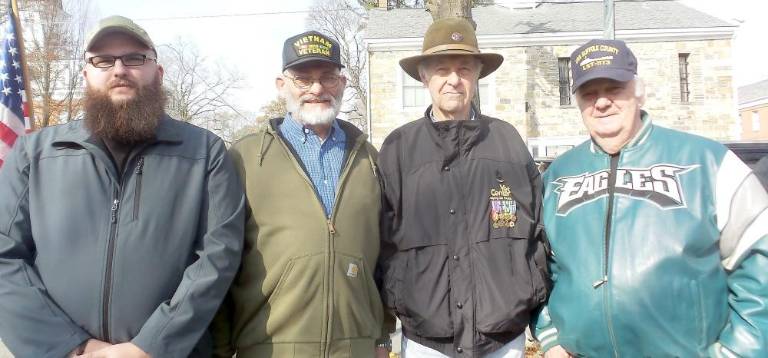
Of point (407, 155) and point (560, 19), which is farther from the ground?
point (560, 19)

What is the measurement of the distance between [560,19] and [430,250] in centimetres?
2006

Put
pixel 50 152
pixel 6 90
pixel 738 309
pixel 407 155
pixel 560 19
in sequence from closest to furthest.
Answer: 1. pixel 738 309
2. pixel 50 152
3. pixel 407 155
4. pixel 6 90
5. pixel 560 19

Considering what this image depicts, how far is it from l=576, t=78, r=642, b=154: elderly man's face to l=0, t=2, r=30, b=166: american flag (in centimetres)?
719

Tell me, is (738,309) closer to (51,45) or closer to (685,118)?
(685,118)

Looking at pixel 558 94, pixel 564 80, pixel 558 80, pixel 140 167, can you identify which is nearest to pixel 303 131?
pixel 140 167

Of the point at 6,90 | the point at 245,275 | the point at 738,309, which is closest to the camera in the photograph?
the point at 738,309

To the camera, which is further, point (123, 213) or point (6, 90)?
point (6, 90)

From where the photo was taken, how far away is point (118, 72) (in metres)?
2.91

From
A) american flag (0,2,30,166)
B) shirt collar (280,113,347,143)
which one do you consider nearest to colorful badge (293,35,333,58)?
shirt collar (280,113,347,143)

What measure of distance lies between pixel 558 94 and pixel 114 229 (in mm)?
18895

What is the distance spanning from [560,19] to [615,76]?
779 inches

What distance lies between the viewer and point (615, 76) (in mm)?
2920

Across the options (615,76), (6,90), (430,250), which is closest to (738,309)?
(615,76)

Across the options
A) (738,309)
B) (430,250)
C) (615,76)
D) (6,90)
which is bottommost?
(738,309)
